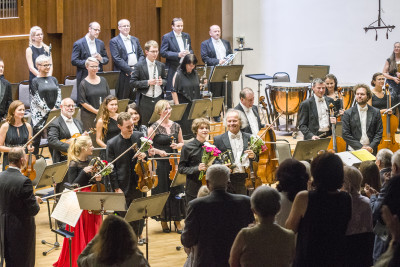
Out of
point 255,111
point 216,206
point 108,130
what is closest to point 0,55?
point 108,130

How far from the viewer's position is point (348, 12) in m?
12.5

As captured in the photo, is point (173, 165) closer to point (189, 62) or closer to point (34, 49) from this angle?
point (189, 62)

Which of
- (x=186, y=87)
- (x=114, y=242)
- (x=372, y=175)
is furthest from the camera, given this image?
(x=186, y=87)

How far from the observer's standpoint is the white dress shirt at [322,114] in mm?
7940

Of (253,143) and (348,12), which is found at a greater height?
(348,12)

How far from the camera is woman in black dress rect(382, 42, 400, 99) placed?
11.0 meters

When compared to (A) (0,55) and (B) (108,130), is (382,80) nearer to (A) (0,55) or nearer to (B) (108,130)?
(B) (108,130)

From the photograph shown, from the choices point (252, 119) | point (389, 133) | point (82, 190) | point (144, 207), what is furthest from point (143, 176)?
point (389, 133)

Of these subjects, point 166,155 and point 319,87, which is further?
point 319,87

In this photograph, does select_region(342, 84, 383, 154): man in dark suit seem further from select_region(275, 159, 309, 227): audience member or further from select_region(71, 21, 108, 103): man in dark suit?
select_region(71, 21, 108, 103): man in dark suit

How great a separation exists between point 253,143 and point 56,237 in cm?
224

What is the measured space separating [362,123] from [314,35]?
17.9ft

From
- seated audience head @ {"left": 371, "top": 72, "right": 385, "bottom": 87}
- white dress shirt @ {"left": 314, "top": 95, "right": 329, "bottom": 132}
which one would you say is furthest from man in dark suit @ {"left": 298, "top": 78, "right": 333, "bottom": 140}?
seated audience head @ {"left": 371, "top": 72, "right": 385, "bottom": 87}

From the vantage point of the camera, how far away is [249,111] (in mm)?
7422
